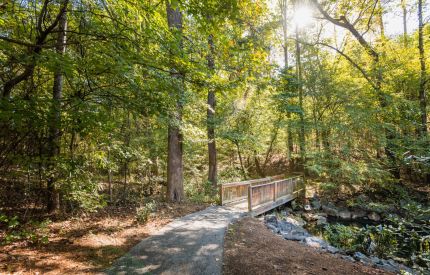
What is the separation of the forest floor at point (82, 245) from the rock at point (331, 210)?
317 inches

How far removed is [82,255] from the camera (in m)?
3.47

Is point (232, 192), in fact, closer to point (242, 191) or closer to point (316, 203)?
point (242, 191)

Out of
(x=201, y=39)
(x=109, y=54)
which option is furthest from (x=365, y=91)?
(x=109, y=54)

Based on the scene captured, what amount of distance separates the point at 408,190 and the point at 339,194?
3199 mm

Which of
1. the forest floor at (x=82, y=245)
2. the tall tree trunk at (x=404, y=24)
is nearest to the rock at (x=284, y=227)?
the forest floor at (x=82, y=245)

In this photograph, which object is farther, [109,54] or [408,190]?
[408,190]

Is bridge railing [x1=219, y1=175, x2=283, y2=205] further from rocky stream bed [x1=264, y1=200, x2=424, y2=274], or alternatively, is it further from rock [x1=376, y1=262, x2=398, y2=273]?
rock [x1=376, y1=262, x2=398, y2=273]

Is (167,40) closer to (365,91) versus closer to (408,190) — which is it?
(365,91)

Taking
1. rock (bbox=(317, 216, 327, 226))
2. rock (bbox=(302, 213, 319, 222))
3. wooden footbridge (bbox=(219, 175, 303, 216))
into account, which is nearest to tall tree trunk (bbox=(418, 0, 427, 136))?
rock (bbox=(317, 216, 327, 226))

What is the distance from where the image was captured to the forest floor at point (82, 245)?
9.91 ft

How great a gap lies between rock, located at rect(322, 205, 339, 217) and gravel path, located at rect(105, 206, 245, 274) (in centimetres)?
713

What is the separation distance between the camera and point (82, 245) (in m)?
3.82

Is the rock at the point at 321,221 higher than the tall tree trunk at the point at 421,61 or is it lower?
lower

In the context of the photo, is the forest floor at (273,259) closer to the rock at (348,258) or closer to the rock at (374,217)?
the rock at (348,258)
